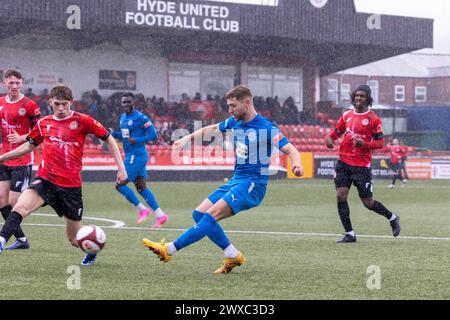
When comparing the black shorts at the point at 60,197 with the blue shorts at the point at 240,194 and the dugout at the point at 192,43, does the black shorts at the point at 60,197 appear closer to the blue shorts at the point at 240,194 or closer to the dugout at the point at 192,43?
the blue shorts at the point at 240,194

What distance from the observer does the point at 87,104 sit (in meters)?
40.3

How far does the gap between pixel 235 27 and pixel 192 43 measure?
402 centimetres

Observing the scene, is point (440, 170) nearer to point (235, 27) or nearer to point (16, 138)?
point (235, 27)

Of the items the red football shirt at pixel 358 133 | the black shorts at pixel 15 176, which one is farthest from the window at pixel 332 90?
the black shorts at pixel 15 176

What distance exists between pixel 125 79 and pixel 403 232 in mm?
29721

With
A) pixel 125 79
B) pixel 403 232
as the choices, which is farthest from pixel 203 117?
pixel 403 232

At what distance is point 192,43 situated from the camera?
43562 mm

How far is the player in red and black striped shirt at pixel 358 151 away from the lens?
42.8 feet

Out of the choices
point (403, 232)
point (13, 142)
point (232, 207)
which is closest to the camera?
point (232, 207)

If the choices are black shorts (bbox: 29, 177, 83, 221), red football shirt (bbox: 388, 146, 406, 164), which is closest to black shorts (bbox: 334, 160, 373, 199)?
black shorts (bbox: 29, 177, 83, 221)

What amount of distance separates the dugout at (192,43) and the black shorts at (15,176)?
23860 mm

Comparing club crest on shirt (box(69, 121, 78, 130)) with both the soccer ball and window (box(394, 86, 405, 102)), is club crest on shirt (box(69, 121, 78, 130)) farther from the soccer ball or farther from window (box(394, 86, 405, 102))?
window (box(394, 86, 405, 102))

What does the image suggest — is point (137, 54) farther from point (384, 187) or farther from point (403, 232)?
point (403, 232)
